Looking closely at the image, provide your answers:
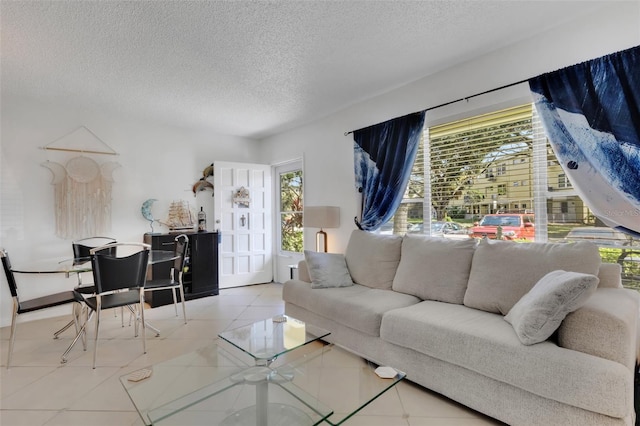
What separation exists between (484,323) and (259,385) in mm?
1370

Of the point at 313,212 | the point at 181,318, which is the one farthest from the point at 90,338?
the point at 313,212

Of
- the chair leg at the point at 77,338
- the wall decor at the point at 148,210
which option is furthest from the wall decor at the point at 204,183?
the chair leg at the point at 77,338

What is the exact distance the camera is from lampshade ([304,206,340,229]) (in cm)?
374

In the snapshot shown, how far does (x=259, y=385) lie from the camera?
1604 mm

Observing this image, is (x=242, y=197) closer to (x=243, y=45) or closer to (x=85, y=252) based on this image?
(x=85, y=252)

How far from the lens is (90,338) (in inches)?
114

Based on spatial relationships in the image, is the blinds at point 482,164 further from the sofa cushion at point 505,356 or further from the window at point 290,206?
the window at point 290,206

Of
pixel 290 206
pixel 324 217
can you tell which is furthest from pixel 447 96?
pixel 290 206

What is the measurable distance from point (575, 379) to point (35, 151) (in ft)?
17.0

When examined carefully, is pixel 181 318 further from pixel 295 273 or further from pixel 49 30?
pixel 49 30

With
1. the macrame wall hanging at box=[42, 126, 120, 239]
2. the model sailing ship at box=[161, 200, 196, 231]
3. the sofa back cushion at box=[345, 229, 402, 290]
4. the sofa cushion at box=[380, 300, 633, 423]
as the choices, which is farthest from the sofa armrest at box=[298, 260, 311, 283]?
the macrame wall hanging at box=[42, 126, 120, 239]

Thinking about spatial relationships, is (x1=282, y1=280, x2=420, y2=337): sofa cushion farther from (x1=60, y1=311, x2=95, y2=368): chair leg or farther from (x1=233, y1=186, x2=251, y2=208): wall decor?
(x1=233, y1=186, x2=251, y2=208): wall decor

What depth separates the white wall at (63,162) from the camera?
340 cm

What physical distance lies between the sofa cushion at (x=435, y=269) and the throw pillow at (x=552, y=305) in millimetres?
688
